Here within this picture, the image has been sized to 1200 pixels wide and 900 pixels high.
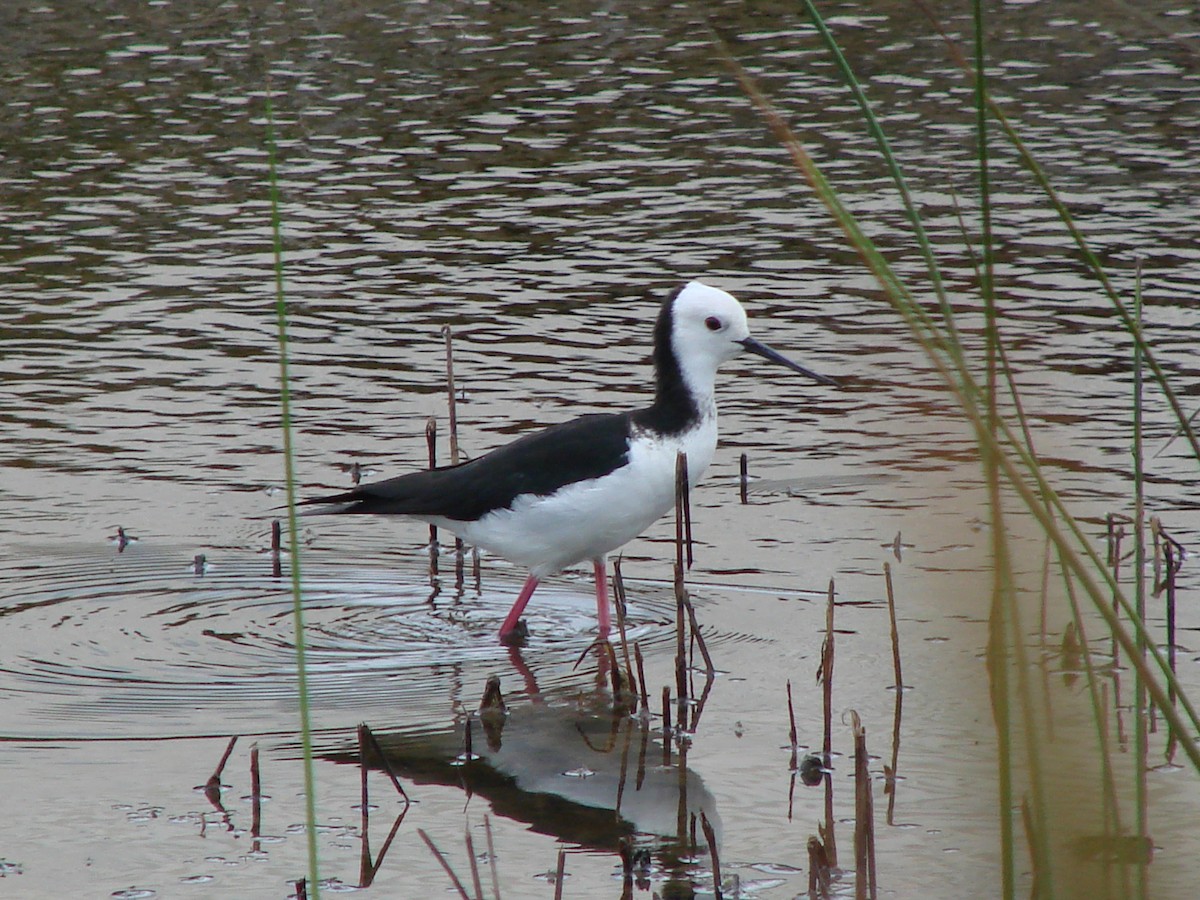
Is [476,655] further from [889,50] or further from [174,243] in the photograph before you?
Answer: [889,50]

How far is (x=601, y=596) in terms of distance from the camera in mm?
7359

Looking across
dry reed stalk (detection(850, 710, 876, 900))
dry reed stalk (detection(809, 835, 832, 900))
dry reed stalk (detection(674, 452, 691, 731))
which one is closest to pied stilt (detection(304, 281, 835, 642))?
dry reed stalk (detection(674, 452, 691, 731))

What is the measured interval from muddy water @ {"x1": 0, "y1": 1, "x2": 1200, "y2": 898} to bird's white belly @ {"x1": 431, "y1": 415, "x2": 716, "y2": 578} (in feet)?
1.27

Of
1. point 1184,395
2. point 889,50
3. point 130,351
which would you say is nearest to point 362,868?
point 1184,395

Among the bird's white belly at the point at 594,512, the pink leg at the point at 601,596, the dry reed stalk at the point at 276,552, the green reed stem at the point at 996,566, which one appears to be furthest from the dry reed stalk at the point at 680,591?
the green reed stem at the point at 996,566

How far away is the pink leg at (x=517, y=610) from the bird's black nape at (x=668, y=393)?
2.66ft

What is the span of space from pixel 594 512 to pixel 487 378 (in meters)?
3.88

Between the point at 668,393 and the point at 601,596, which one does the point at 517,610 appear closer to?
the point at 601,596

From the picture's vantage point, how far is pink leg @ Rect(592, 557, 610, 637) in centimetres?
726

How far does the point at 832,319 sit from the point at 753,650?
495 cm

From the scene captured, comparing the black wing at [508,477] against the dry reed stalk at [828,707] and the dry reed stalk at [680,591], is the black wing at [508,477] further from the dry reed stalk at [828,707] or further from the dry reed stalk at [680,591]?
the dry reed stalk at [828,707]

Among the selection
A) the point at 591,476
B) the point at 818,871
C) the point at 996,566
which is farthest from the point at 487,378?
the point at 996,566

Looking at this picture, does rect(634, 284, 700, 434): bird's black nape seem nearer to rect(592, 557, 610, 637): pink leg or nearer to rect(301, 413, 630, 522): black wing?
rect(301, 413, 630, 522): black wing

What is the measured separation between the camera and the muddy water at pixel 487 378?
17.3 ft
